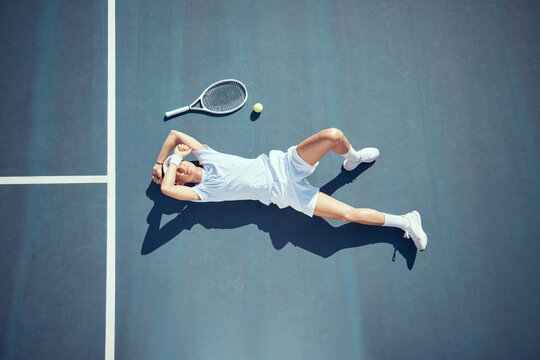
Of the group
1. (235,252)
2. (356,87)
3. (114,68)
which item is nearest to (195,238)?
(235,252)

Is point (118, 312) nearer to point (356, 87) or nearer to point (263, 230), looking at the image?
point (263, 230)

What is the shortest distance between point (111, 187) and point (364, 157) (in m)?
3.14


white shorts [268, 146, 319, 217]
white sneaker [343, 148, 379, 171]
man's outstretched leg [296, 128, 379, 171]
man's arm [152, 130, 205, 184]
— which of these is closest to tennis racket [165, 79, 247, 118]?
man's arm [152, 130, 205, 184]

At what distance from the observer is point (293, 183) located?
Answer: 143 inches

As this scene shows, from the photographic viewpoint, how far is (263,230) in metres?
4.06

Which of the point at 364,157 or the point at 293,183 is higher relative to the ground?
the point at 364,157

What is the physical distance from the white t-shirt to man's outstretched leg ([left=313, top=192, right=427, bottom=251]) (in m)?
0.65

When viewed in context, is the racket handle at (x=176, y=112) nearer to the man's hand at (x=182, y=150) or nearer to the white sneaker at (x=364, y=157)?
the man's hand at (x=182, y=150)

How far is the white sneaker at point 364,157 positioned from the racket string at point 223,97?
60.8 inches

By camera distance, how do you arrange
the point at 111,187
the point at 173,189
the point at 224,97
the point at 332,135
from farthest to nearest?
the point at 224,97 → the point at 111,187 → the point at 173,189 → the point at 332,135

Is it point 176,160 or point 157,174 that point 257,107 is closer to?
point 176,160

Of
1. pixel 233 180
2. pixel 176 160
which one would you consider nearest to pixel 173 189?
pixel 176 160

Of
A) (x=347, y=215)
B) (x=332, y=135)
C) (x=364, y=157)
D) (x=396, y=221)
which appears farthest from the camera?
(x=364, y=157)

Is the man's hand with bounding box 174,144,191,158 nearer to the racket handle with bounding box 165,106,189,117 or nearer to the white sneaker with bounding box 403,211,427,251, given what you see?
the racket handle with bounding box 165,106,189,117
